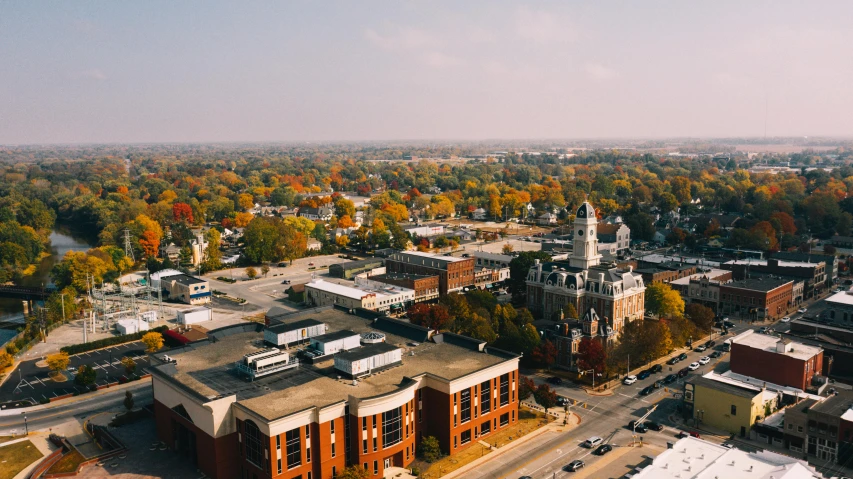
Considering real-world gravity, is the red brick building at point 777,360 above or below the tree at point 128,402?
above

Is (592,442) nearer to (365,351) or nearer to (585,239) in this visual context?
(365,351)

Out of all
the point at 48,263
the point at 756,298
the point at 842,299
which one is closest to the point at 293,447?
the point at 842,299

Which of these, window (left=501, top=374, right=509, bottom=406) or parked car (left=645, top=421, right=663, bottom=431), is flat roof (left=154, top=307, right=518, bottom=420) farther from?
parked car (left=645, top=421, right=663, bottom=431)

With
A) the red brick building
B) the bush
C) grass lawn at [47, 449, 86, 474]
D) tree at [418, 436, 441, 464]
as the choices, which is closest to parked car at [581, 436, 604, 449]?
tree at [418, 436, 441, 464]

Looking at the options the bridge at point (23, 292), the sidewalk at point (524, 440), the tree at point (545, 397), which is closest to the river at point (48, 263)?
the bridge at point (23, 292)

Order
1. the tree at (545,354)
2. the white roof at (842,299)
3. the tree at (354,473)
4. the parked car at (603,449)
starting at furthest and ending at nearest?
the white roof at (842,299) → the tree at (545,354) → the parked car at (603,449) → the tree at (354,473)

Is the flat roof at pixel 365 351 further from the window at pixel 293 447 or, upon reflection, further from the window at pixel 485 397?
the window at pixel 293 447
